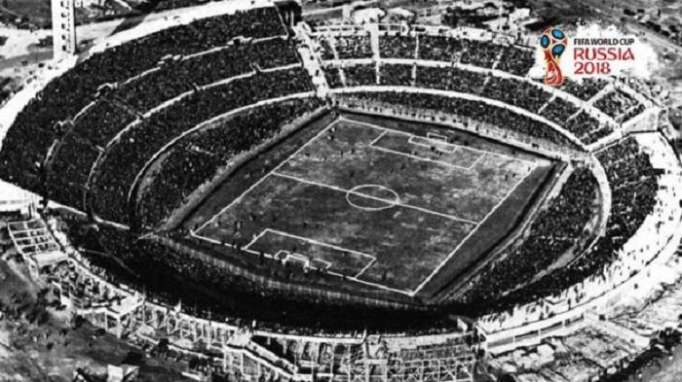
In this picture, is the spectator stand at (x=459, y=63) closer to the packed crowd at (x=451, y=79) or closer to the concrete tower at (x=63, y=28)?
the packed crowd at (x=451, y=79)

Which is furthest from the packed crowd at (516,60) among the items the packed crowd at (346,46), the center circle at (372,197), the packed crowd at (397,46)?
the center circle at (372,197)

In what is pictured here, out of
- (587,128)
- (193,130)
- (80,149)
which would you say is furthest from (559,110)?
(80,149)

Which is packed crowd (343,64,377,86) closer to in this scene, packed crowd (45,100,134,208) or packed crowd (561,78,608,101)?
packed crowd (561,78,608,101)

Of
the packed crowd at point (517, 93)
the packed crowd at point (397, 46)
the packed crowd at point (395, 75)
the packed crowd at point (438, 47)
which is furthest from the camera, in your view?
the packed crowd at point (397, 46)

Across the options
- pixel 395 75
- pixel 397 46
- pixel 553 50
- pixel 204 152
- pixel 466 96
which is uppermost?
pixel 553 50

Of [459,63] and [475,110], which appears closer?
[475,110]

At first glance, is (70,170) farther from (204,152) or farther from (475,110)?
(475,110)

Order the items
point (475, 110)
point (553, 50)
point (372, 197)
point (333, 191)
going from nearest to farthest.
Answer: point (372, 197) < point (333, 191) < point (553, 50) < point (475, 110)
